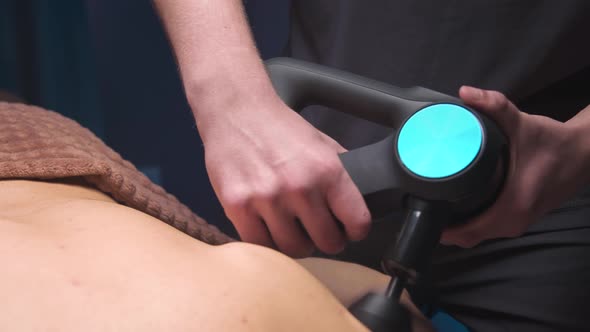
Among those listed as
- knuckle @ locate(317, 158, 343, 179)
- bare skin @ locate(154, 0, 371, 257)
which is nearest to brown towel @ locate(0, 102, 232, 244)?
bare skin @ locate(154, 0, 371, 257)

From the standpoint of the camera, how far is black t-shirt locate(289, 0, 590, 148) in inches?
31.7

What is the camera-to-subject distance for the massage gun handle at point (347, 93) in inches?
22.5

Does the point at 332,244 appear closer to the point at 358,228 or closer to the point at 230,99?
the point at 358,228

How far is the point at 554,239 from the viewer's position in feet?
2.58

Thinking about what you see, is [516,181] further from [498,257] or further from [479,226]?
[498,257]

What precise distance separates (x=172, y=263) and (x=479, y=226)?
1.01ft

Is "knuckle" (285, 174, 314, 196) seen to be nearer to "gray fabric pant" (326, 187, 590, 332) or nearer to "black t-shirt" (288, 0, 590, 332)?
"gray fabric pant" (326, 187, 590, 332)

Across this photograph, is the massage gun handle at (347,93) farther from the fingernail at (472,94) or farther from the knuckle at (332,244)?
the knuckle at (332,244)

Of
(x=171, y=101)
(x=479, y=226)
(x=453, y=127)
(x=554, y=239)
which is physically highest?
(x=453, y=127)

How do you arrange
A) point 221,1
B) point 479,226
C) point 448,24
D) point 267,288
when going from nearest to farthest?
1. point 267,288
2. point 479,226
3. point 221,1
4. point 448,24

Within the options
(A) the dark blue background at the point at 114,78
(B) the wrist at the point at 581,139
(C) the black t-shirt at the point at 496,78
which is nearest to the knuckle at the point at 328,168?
(B) the wrist at the point at 581,139

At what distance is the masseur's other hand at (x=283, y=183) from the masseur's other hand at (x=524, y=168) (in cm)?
12

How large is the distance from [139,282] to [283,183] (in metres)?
0.18

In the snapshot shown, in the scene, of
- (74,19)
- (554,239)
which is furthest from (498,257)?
(74,19)
